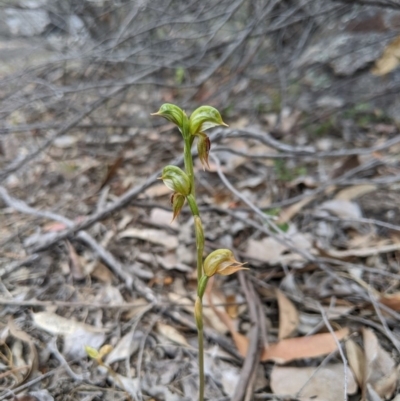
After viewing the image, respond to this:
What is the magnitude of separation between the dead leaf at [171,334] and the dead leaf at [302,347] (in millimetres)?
257

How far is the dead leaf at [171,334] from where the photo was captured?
1257 mm

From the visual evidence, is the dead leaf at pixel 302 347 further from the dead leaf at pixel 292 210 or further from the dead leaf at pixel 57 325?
the dead leaf at pixel 292 210

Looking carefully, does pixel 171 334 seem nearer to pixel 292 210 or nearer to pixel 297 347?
pixel 297 347

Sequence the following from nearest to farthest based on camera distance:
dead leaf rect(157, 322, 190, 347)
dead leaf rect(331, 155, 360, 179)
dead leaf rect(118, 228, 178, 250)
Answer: dead leaf rect(157, 322, 190, 347) < dead leaf rect(118, 228, 178, 250) < dead leaf rect(331, 155, 360, 179)

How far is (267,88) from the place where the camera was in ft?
9.91

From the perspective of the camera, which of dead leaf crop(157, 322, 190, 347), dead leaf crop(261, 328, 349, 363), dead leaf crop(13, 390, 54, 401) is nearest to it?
dead leaf crop(13, 390, 54, 401)

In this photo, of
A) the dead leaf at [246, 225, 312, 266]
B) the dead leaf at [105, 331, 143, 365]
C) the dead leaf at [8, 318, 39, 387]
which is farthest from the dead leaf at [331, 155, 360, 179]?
the dead leaf at [8, 318, 39, 387]

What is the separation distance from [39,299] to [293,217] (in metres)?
1.13

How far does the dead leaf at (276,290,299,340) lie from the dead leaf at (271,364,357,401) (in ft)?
0.42

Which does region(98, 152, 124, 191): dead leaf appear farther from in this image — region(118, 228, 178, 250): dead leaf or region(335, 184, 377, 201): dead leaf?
region(335, 184, 377, 201): dead leaf

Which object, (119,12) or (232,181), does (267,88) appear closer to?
(232,181)

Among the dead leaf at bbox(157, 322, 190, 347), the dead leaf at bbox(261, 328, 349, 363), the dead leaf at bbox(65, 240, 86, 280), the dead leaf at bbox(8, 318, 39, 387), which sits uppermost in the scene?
the dead leaf at bbox(65, 240, 86, 280)

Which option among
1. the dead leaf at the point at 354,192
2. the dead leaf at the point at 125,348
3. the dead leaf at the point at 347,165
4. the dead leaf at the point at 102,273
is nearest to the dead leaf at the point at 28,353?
the dead leaf at the point at 125,348

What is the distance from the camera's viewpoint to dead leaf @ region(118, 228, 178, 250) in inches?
66.6
